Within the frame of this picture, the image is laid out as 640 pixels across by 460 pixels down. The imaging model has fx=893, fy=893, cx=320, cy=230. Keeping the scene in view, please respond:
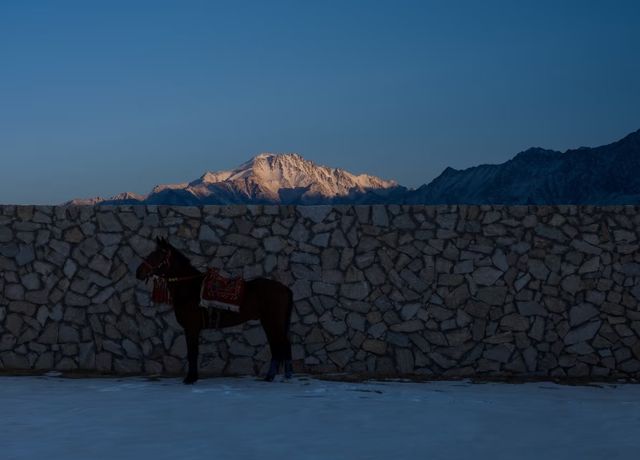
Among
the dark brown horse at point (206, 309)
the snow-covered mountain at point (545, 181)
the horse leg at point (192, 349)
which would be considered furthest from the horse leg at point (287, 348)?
the snow-covered mountain at point (545, 181)

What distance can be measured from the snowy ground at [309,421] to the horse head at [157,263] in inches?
56.0

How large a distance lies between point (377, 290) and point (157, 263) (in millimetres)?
3417

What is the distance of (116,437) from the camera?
7.56 metres

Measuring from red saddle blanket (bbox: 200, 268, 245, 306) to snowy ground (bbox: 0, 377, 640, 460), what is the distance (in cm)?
109

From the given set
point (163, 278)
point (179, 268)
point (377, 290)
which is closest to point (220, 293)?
point (179, 268)

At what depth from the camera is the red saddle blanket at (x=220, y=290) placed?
444 inches

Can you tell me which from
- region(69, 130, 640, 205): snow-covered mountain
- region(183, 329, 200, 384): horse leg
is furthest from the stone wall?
region(69, 130, 640, 205): snow-covered mountain

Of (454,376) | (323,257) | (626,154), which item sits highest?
(626,154)

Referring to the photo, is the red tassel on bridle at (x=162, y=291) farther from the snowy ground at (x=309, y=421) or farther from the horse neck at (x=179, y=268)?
the snowy ground at (x=309, y=421)

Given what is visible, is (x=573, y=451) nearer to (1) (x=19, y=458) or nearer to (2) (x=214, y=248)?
(1) (x=19, y=458)

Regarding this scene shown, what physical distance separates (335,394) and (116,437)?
3354 mm

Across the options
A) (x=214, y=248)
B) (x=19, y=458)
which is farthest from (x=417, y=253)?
(x=19, y=458)

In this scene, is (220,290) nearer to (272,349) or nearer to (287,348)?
(272,349)

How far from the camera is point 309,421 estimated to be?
330 inches
